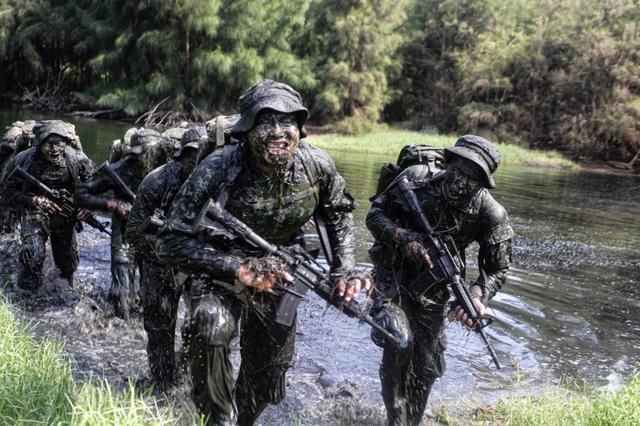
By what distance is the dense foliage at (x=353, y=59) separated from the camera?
42875 millimetres

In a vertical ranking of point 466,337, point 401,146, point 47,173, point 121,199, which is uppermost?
point 47,173

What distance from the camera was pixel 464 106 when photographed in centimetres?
4941

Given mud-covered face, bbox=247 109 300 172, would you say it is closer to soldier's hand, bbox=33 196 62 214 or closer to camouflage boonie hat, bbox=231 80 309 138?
camouflage boonie hat, bbox=231 80 309 138

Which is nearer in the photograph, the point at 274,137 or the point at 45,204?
the point at 274,137

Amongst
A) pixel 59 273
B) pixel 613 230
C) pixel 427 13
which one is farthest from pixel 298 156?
pixel 427 13

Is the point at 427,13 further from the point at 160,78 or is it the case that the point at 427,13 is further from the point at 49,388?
the point at 49,388

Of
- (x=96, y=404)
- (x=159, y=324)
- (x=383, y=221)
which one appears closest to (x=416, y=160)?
(x=383, y=221)

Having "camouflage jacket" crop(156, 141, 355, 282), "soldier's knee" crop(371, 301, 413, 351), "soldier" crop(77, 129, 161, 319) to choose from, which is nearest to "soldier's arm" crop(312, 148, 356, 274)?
"camouflage jacket" crop(156, 141, 355, 282)

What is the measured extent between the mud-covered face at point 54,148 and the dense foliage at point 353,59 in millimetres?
35103

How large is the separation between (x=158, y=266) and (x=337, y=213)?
207 centimetres

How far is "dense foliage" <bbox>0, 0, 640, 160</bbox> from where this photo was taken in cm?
4288

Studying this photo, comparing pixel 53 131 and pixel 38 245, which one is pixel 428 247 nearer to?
pixel 53 131

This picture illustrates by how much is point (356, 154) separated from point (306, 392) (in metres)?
32.3

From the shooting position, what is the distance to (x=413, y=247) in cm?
529
